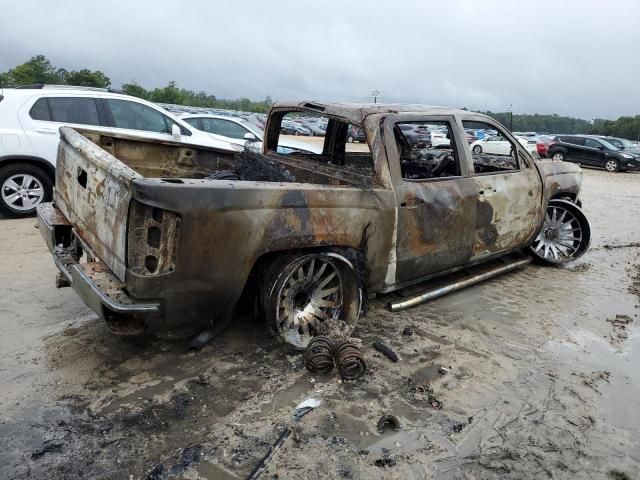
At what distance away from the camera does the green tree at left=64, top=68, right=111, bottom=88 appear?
4431 cm

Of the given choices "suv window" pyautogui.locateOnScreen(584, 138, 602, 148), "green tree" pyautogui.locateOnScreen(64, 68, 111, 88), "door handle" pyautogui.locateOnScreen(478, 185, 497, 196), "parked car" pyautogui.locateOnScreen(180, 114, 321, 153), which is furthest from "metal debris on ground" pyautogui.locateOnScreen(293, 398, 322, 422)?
"green tree" pyautogui.locateOnScreen(64, 68, 111, 88)

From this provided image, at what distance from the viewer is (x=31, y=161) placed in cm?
706

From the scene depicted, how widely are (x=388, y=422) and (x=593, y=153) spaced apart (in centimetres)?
2319

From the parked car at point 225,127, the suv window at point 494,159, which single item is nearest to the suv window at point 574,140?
the parked car at point 225,127

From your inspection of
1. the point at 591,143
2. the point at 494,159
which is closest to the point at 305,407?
the point at 494,159

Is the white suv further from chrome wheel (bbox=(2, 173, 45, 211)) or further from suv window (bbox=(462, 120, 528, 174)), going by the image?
suv window (bbox=(462, 120, 528, 174))

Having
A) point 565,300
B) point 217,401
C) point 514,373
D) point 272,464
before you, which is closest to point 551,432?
point 514,373

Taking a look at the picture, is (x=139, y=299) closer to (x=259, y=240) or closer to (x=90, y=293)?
(x=90, y=293)

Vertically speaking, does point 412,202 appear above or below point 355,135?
below

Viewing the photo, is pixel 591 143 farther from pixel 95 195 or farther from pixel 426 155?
pixel 95 195

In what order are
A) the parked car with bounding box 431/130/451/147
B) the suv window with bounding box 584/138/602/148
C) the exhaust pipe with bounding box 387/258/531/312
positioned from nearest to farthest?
the exhaust pipe with bounding box 387/258/531/312
the parked car with bounding box 431/130/451/147
the suv window with bounding box 584/138/602/148

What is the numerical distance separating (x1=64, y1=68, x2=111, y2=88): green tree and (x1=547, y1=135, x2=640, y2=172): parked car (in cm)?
3635

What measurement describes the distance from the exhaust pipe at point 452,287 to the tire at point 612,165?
63.3 ft

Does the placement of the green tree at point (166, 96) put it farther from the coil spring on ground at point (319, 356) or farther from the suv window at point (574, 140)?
the coil spring on ground at point (319, 356)
